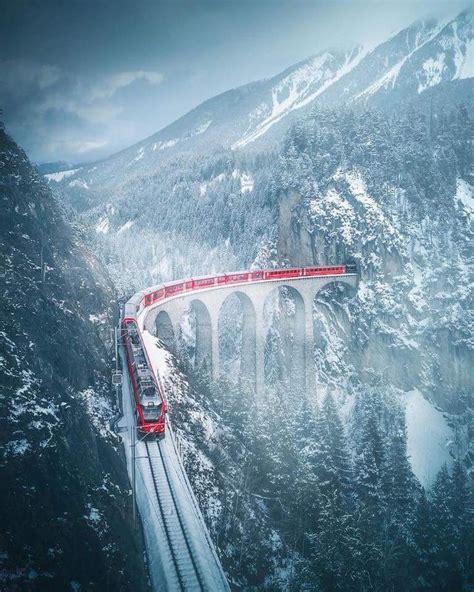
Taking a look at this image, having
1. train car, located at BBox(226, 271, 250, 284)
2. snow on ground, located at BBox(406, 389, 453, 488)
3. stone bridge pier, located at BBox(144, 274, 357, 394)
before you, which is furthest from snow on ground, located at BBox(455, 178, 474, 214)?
train car, located at BBox(226, 271, 250, 284)

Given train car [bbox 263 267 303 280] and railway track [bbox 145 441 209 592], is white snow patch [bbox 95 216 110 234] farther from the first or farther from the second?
railway track [bbox 145 441 209 592]

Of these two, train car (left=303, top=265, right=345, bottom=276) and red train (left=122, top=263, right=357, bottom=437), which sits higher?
train car (left=303, top=265, right=345, bottom=276)

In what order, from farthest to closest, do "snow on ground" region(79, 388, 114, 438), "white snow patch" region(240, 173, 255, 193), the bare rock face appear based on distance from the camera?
"white snow patch" region(240, 173, 255, 193), "snow on ground" region(79, 388, 114, 438), the bare rock face

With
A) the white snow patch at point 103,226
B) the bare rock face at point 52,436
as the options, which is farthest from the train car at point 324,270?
the white snow patch at point 103,226

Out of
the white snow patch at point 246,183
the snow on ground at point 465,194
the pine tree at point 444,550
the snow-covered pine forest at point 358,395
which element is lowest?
the pine tree at point 444,550

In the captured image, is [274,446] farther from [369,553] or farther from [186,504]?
[186,504]

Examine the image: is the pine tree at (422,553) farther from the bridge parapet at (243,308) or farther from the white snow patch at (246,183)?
the white snow patch at (246,183)
